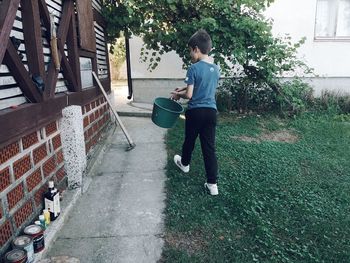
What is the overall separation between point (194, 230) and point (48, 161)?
65.0 inches

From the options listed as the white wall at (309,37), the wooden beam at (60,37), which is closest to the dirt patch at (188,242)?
the wooden beam at (60,37)

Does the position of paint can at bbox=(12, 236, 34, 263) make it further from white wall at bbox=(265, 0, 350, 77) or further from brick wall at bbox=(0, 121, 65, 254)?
white wall at bbox=(265, 0, 350, 77)

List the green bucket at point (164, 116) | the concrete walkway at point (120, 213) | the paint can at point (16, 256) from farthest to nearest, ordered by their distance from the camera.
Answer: the green bucket at point (164, 116) < the concrete walkway at point (120, 213) < the paint can at point (16, 256)

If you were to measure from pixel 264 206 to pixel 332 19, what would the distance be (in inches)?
299

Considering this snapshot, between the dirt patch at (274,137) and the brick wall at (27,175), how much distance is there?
3569 mm

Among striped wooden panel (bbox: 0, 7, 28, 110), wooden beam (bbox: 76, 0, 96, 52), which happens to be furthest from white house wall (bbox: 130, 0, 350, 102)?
striped wooden panel (bbox: 0, 7, 28, 110)

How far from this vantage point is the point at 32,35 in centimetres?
298

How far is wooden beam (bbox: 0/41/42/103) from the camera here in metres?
2.54

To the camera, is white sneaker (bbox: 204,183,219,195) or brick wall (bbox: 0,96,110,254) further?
white sneaker (bbox: 204,183,219,195)

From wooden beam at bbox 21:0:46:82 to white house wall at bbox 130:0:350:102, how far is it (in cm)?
610

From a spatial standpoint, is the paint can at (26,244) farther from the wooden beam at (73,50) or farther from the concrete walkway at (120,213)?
the wooden beam at (73,50)

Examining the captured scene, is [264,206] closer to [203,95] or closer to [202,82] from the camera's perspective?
[203,95]

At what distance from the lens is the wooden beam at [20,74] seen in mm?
2537

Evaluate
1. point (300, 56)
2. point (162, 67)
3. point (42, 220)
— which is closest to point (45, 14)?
point (42, 220)
